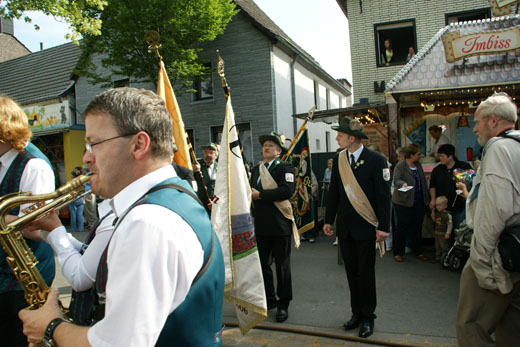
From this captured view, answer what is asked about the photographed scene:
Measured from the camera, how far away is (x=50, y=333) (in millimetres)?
1225

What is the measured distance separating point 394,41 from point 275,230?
1059cm

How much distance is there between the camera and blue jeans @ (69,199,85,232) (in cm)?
1210

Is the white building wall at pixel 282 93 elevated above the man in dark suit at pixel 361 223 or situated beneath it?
elevated above

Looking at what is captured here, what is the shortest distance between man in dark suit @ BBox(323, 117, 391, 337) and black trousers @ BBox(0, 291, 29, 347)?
114 inches

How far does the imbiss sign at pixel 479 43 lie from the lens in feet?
23.6

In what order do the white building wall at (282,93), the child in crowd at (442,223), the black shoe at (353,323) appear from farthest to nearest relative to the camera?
the white building wall at (282,93)
the child in crowd at (442,223)
the black shoe at (353,323)

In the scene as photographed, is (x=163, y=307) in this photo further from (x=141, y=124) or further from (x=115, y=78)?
(x=115, y=78)

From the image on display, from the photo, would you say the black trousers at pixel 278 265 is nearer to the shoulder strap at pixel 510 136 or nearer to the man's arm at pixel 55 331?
the shoulder strap at pixel 510 136

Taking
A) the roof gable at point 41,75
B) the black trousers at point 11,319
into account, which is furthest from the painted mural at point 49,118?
the black trousers at point 11,319

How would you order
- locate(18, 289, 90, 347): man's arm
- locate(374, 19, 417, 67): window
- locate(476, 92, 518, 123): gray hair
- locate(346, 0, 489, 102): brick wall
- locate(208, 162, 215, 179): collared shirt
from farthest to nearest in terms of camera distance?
1. locate(374, 19, 417, 67): window
2. locate(346, 0, 489, 102): brick wall
3. locate(208, 162, 215, 179): collared shirt
4. locate(476, 92, 518, 123): gray hair
5. locate(18, 289, 90, 347): man's arm

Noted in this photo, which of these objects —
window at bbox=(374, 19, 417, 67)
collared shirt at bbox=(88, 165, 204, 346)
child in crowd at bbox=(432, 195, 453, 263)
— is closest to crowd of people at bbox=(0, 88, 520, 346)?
collared shirt at bbox=(88, 165, 204, 346)

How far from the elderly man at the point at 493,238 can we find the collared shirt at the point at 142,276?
7.11ft

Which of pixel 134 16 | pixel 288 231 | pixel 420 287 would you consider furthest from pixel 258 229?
pixel 134 16

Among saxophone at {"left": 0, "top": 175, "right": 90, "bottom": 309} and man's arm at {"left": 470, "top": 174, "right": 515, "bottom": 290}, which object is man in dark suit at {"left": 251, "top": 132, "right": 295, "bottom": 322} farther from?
saxophone at {"left": 0, "top": 175, "right": 90, "bottom": 309}
